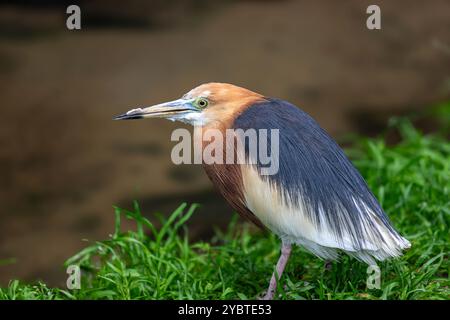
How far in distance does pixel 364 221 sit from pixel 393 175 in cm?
171

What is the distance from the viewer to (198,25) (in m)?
9.70

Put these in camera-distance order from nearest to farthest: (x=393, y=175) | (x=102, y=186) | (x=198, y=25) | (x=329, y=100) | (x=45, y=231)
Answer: (x=393, y=175)
(x=45, y=231)
(x=102, y=186)
(x=329, y=100)
(x=198, y=25)

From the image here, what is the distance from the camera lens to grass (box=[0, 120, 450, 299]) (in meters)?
3.87

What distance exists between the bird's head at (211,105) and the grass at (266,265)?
0.84 m

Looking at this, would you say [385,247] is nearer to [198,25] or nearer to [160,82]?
[160,82]

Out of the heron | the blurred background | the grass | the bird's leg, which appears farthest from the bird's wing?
the blurred background

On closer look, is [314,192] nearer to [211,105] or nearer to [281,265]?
[281,265]

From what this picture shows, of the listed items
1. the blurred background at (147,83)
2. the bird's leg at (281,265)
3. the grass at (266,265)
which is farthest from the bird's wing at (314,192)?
the blurred background at (147,83)

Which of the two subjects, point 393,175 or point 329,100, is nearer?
point 393,175

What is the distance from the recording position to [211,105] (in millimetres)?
3609

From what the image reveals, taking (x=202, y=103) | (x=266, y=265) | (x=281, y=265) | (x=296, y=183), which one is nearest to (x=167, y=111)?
(x=202, y=103)

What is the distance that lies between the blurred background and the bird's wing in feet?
7.26

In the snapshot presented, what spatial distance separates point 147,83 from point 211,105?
475 cm

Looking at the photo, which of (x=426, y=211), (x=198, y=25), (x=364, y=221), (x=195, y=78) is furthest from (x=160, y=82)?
(x=364, y=221)
